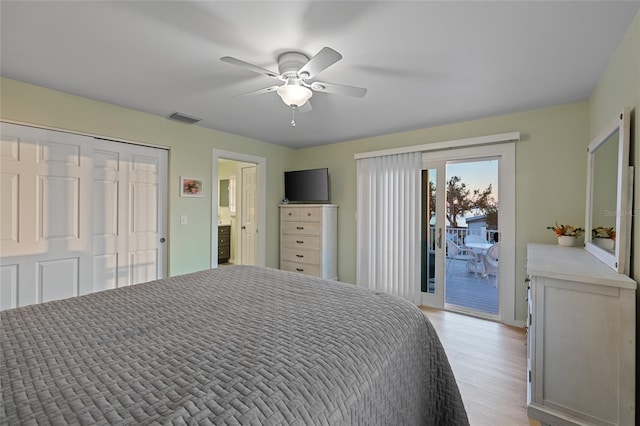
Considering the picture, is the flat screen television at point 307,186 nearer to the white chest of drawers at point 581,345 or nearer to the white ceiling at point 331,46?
the white ceiling at point 331,46

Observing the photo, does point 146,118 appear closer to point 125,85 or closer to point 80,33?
point 125,85

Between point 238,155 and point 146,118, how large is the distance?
1.24m

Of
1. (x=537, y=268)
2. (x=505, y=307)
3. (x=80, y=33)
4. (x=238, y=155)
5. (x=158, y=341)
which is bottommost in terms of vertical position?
(x=505, y=307)

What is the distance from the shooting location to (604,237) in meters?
1.91

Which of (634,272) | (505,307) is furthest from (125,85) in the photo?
(505,307)

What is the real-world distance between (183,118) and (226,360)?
316 centimetres

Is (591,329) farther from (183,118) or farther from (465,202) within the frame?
(183,118)

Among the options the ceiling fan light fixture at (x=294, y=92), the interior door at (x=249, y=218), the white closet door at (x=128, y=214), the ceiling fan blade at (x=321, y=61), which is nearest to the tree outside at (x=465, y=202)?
the ceiling fan light fixture at (x=294, y=92)

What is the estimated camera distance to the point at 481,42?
5.73 ft

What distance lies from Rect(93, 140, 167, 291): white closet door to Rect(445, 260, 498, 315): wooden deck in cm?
378

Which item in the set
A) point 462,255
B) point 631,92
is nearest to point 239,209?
point 462,255

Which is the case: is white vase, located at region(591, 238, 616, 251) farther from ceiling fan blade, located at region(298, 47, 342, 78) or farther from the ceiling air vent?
the ceiling air vent

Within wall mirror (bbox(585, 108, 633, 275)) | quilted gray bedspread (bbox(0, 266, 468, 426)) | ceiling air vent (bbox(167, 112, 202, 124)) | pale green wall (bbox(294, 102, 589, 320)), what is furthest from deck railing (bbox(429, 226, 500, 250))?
ceiling air vent (bbox(167, 112, 202, 124))

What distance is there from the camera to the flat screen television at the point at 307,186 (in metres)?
4.37
